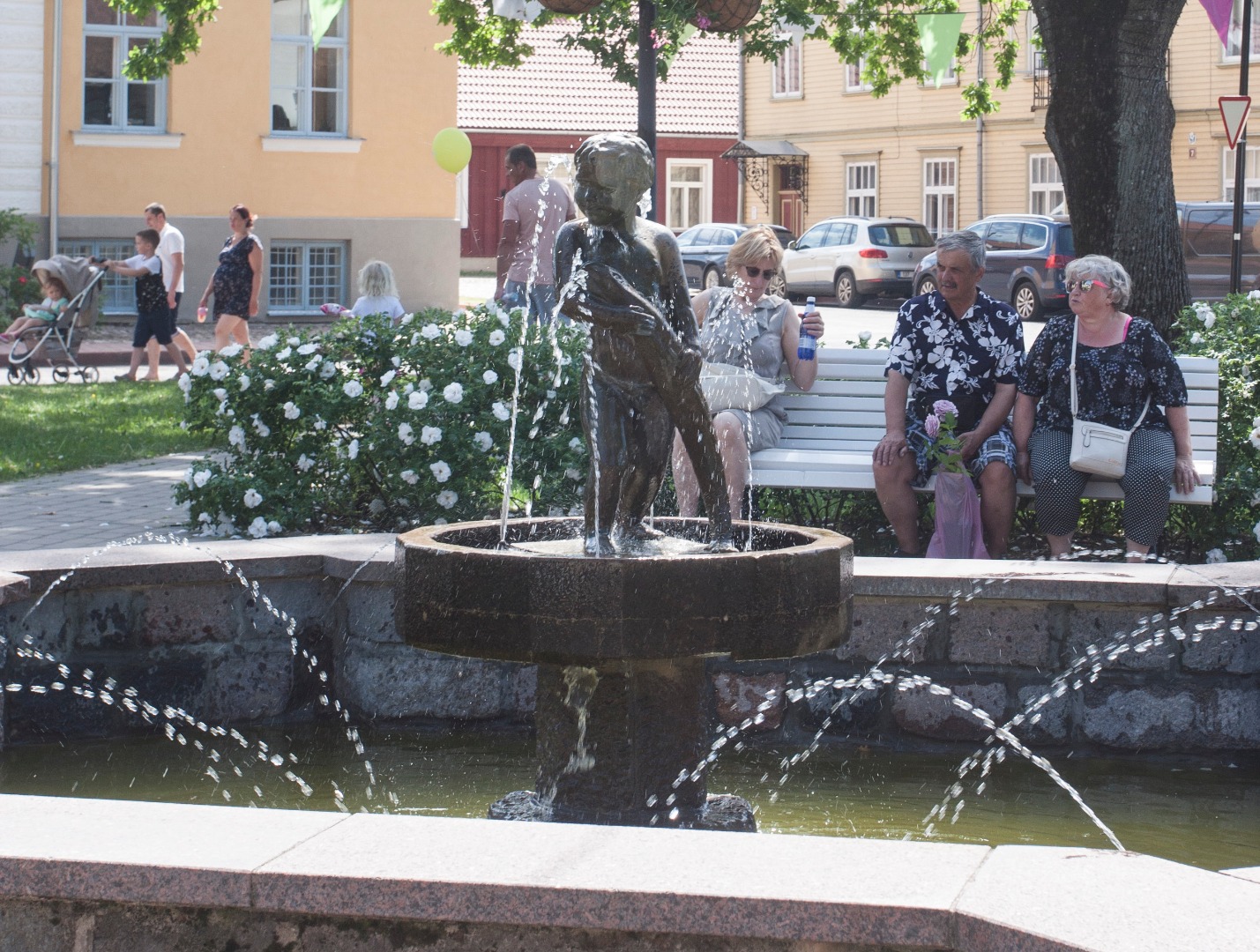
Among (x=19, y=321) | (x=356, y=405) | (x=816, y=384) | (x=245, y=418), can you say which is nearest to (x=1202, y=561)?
(x=816, y=384)

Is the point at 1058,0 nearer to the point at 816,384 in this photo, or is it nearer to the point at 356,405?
the point at 816,384

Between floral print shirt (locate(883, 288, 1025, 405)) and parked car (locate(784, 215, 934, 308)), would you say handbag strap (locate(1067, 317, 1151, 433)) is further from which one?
parked car (locate(784, 215, 934, 308))

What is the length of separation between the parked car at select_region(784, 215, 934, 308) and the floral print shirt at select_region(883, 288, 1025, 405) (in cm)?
2406

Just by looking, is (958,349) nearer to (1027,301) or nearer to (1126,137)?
(1126,137)

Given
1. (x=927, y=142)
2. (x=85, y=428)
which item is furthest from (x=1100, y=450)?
(x=927, y=142)

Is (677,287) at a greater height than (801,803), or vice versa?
(677,287)

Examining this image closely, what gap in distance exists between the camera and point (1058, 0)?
9.66m

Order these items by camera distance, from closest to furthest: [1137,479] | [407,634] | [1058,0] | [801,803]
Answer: [407,634]
[801,803]
[1137,479]
[1058,0]

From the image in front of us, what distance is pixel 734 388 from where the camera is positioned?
7.20 m

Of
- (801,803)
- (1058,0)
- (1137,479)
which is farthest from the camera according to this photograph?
(1058,0)

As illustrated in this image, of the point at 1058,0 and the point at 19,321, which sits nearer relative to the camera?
the point at 1058,0

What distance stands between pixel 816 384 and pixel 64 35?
1732 centimetres

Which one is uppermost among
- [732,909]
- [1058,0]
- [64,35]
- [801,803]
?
[64,35]

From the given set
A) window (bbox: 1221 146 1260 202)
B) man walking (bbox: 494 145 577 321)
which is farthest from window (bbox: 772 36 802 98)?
man walking (bbox: 494 145 577 321)
